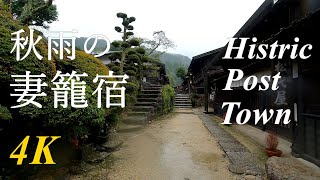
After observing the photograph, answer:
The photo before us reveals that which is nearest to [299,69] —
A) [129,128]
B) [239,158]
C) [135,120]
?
[239,158]

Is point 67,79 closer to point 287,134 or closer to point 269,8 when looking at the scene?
point 269,8

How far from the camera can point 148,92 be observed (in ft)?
69.2

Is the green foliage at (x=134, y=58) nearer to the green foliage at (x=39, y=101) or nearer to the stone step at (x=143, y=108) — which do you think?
the stone step at (x=143, y=108)

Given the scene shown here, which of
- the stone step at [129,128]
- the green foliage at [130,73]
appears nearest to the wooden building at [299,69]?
the stone step at [129,128]

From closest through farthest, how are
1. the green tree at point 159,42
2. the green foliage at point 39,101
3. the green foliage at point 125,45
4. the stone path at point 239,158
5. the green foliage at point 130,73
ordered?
the green foliage at point 39,101 → the stone path at point 239,158 → the green foliage at point 125,45 → the green foliage at point 130,73 → the green tree at point 159,42

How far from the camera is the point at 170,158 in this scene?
27.6 ft

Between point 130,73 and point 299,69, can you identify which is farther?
point 130,73

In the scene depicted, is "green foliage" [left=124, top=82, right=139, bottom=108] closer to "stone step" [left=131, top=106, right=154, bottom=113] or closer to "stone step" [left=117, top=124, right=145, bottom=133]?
"stone step" [left=131, top=106, right=154, bottom=113]

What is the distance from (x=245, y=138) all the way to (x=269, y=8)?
5.75m

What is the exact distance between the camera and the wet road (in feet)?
22.5

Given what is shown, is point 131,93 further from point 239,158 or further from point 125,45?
point 239,158

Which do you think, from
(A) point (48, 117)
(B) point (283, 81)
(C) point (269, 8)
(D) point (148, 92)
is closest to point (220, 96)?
(D) point (148, 92)

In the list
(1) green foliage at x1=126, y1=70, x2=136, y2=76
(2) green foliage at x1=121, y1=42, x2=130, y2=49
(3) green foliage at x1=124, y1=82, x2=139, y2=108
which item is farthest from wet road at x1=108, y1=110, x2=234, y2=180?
(2) green foliage at x1=121, y1=42, x2=130, y2=49

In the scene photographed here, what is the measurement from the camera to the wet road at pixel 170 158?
686cm
